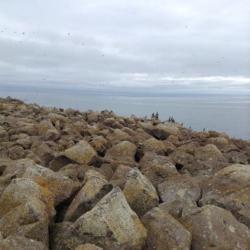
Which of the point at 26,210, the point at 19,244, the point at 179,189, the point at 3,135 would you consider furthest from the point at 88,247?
the point at 3,135

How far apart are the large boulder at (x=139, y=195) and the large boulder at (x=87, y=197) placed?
27 centimetres

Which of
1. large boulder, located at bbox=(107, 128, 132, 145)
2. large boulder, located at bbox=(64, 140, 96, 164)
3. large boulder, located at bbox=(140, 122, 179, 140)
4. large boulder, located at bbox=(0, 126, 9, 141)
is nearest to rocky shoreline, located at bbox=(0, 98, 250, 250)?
large boulder, located at bbox=(64, 140, 96, 164)

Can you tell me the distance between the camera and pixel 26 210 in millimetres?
5172

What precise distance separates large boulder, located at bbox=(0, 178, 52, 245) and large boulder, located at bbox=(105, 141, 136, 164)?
3.03 meters

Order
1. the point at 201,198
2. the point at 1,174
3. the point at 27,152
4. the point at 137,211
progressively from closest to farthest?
the point at 137,211 < the point at 201,198 < the point at 1,174 < the point at 27,152

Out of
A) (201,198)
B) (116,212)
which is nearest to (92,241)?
(116,212)

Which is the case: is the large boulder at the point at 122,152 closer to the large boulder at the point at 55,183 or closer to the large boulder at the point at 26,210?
the large boulder at the point at 55,183

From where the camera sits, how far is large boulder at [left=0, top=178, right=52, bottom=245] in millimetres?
5020

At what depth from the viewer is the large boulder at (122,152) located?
8.78 m

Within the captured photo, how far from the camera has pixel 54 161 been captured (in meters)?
8.20

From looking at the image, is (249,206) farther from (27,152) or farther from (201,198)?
(27,152)

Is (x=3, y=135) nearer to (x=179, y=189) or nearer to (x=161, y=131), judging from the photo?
(x=161, y=131)

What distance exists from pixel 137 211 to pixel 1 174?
2.63m

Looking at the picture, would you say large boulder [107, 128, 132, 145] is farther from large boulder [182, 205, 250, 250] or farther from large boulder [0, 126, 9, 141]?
large boulder [182, 205, 250, 250]
